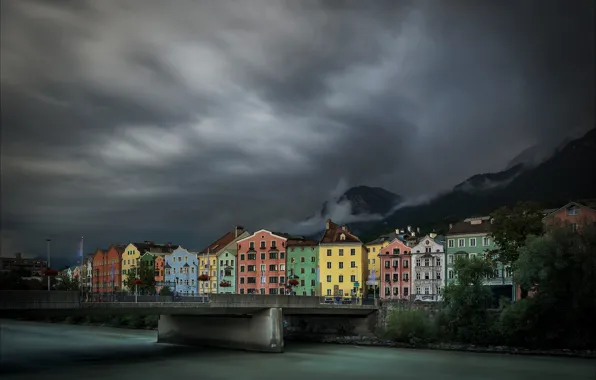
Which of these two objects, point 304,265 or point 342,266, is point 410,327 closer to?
point 342,266

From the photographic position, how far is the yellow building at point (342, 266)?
72625mm

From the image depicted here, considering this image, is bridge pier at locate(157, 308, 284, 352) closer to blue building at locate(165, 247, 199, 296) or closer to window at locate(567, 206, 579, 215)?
window at locate(567, 206, 579, 215)

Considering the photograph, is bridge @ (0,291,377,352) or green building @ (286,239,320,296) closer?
bridge @ (0,291,377,352)

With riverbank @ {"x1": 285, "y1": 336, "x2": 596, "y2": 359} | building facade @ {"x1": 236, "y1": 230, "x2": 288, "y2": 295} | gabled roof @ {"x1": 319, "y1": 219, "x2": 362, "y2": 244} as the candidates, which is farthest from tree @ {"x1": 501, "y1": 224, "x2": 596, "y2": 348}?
building facade @ {"x1": 236, "y1": 230, "x2": 288, "y2": 295}

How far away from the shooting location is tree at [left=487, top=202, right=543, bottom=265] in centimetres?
5084

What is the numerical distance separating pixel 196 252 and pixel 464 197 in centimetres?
7379

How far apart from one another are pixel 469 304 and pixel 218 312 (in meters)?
16.5

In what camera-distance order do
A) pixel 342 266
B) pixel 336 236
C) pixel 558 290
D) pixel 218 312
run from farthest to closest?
pixel 336 236
pixel 342 266
pixel 558 290
pixel 218 312

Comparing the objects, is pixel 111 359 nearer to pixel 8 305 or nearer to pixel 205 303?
pixel 205 303

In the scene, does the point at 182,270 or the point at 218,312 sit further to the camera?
the point at 182,270

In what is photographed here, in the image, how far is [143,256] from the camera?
8975cm

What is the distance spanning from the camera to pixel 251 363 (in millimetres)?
36844

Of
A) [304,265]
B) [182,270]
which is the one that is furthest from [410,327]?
[182,270]

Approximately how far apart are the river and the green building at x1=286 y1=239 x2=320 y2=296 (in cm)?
2820
